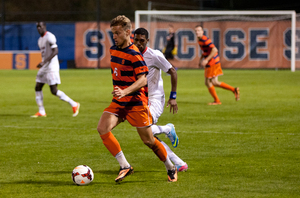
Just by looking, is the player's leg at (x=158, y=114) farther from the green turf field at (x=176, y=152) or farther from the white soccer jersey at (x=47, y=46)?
the white soccer jersey at (x=47, y=46)

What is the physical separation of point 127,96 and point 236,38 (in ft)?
86.3

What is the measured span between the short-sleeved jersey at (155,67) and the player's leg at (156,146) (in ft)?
3.43

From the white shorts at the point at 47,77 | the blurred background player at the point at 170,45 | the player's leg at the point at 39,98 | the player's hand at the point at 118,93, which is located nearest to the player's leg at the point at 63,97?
the white shorts at the point at 47,77

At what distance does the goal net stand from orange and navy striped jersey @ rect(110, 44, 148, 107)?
23738 mm

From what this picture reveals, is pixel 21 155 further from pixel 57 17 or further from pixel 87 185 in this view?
pixel 57 17

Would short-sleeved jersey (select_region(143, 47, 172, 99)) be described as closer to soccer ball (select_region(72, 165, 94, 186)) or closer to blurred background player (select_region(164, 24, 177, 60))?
soccer ball (select_region(72, 165, 94, 186))

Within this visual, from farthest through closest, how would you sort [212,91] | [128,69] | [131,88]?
1. [212,91]
2. [128,69]
3. [131,88]

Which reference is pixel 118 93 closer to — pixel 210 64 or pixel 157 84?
pixel 157 84

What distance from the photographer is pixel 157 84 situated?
22.0 feet

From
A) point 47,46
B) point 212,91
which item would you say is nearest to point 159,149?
point 47,46

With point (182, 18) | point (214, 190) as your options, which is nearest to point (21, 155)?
point (214, 190)

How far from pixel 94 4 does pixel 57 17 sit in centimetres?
418

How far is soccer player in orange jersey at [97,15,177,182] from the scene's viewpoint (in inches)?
215

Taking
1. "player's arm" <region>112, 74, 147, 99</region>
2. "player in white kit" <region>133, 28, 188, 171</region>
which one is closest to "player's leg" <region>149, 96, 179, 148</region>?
"player in white kit" <region>133, 28, 188, 171</region>
